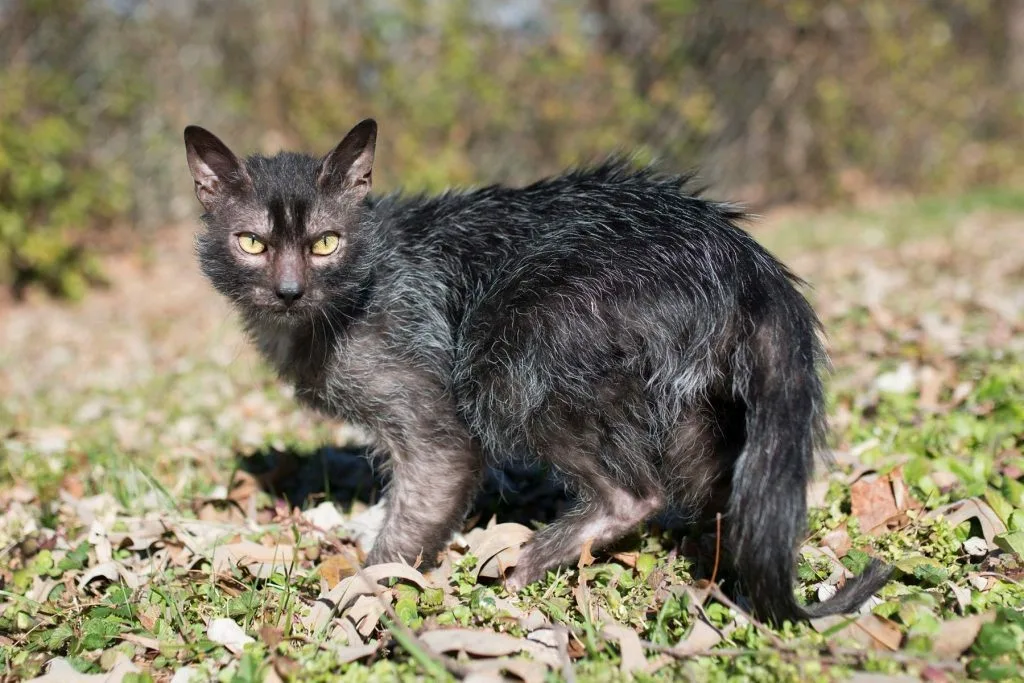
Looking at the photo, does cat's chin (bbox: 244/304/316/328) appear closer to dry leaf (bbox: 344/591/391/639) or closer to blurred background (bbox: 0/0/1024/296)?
dry leaf (bbox: 344/591/391/639)

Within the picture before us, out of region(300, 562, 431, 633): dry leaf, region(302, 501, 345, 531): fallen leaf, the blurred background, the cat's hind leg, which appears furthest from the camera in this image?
the blurred background

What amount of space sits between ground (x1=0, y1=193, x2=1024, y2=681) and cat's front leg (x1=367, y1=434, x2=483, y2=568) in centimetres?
13

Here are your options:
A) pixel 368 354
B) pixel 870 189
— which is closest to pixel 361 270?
pixel 368 354

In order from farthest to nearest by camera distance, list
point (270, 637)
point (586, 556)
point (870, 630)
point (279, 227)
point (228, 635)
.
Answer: point (279, 227)
point (586, 556)
point (228, 635)
point (270, 637)
point (870, 630)

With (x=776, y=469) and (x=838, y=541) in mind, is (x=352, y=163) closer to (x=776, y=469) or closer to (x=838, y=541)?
(x=776, y=469)

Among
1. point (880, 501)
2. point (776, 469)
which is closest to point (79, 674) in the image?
point (776, 469)

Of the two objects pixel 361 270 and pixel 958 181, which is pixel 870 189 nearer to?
pixel 958 181

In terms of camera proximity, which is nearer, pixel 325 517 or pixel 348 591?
pixel 348 591

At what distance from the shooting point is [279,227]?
3182 mm

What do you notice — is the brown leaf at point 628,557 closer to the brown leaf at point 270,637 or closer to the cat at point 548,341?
the cat at point 548,341

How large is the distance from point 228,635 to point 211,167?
1.82 metres

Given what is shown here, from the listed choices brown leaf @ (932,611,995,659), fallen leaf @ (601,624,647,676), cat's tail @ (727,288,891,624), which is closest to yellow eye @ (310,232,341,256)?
cat's tail @ (727,288,891,624)

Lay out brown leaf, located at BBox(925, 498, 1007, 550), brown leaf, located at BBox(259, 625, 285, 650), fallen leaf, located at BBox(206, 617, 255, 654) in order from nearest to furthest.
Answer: brown leaf, located at BBox(259, 625, 285, 650)
fallen leaf, located at BBox(206, 617, 255, 654)
brown leaf, located at BBox(925, 498, 1007, 550)

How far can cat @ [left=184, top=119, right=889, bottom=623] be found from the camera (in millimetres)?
2729
